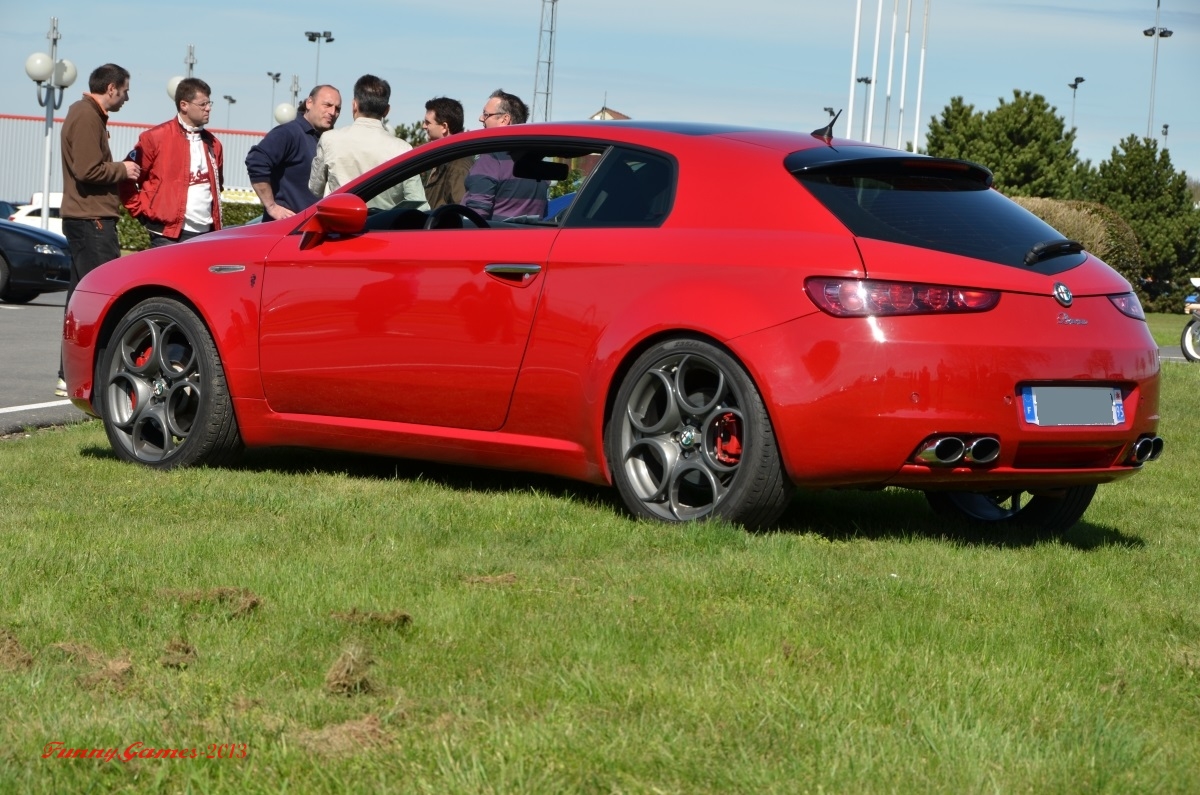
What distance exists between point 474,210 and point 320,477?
129 cm

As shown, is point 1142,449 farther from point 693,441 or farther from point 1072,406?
point 693,441

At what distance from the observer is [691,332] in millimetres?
5719

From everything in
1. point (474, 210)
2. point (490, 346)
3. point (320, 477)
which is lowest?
point (320, 477)

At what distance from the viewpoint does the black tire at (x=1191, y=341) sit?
855 inches

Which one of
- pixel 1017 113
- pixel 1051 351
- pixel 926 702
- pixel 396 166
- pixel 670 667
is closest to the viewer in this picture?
pixel 926 702

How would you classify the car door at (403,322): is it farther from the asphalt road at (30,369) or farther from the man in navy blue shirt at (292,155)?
the man in navy blue shirt at (292,155)

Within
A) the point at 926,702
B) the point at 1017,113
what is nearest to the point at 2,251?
the point at 926,702

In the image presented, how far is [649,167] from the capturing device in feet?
20.1

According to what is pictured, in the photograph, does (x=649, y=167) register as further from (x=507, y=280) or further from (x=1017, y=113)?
(x=1017, y=113)

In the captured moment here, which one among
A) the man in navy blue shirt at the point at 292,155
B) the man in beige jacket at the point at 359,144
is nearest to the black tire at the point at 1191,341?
the man in navy blue shirt at the point at 292,155

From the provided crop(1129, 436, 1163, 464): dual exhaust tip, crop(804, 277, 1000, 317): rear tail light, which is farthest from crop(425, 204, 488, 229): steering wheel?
crop(1129, 436, 1163, 464): dual exhaust tip

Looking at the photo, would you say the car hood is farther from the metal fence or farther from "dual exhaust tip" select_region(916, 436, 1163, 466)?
the metal fence

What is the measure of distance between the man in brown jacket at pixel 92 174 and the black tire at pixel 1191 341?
51.4 feet

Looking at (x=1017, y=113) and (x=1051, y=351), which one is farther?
(x=1017, y=113)
